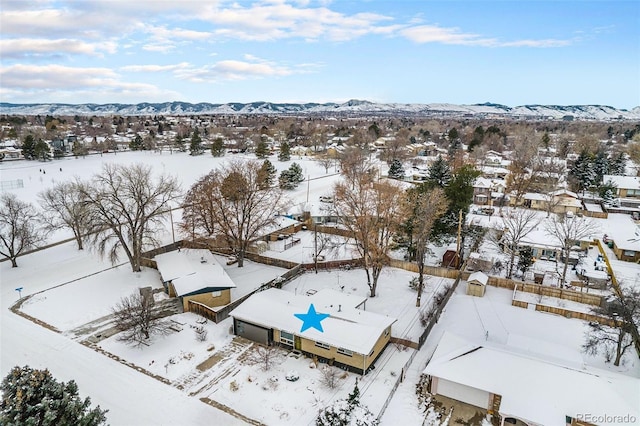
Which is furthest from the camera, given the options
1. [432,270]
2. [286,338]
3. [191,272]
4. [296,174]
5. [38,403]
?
[296,174]

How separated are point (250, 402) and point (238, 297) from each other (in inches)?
382

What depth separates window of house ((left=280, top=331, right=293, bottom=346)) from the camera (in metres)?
19.2

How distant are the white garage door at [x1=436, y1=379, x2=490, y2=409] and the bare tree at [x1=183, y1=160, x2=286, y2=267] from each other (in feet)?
56.7

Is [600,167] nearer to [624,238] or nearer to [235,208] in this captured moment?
[624,238]

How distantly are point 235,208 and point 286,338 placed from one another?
12539 millimetres

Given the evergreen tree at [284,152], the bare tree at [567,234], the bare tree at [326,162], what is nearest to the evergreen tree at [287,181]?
the bare tree at [326,162]

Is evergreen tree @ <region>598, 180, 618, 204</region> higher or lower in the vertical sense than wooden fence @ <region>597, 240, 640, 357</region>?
higher

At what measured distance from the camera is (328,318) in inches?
758

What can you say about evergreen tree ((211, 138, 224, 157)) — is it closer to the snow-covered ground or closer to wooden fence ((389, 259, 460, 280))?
the snow-covered ground

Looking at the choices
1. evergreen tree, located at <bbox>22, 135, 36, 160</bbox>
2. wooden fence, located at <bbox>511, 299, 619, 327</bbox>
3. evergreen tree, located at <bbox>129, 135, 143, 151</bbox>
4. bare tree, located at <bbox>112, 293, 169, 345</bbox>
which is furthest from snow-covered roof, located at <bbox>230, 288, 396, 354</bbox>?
evergreen tree, located at <bbox>129, 135, 143, 151</bbox>

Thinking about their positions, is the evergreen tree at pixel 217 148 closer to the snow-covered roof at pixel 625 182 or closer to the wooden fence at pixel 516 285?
the wooden fence at pixel 516 285

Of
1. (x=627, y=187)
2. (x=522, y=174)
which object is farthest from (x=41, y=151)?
(x=627, y=187)

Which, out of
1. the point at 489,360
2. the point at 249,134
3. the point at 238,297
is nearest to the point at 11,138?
the point at 249,134

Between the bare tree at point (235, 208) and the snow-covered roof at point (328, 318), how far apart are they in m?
8.09
